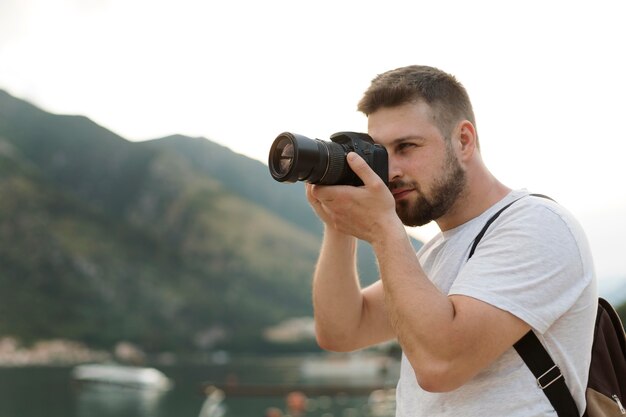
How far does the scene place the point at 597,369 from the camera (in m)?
1.71

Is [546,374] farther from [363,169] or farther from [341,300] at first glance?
[341,300]

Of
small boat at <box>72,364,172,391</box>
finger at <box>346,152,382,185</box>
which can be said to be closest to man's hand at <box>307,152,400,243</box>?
finger at <box>346,152,382,185</box>

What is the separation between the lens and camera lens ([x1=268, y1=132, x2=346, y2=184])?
→ 5.94 feet

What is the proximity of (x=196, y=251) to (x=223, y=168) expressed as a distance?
25787 mm

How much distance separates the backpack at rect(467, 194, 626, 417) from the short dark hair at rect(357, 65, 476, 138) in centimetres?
31

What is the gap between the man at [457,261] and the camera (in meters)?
1.60

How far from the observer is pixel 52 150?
174750 mm

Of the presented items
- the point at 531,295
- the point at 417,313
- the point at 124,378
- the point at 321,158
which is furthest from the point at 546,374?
the point at 124,378

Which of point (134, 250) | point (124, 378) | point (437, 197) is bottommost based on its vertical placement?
point (124, 378)

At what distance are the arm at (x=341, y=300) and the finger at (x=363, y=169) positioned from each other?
0.38m

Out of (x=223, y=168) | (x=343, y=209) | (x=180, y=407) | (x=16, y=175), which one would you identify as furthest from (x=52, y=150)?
(x=343, y=209)

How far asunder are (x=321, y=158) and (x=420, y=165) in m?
0.26

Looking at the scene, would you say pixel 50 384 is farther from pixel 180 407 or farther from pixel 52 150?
pixel 52 150

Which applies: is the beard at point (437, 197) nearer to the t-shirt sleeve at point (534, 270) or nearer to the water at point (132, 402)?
the t-shirt sleeve at point (534, 270)
